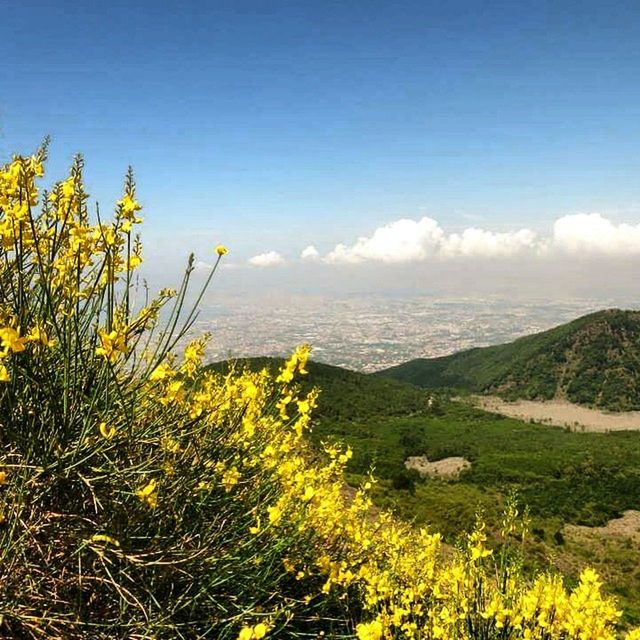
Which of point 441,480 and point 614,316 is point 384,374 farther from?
point 441,480

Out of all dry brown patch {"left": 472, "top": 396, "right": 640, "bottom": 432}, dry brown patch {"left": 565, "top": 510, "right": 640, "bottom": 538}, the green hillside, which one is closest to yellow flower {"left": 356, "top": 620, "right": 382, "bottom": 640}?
dry brown patch {"left": 565, "top": 510, "right": 640, "bottom": 538}

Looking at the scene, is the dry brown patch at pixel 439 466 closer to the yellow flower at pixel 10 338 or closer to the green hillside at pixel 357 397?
the green hillside at pixel 357 397

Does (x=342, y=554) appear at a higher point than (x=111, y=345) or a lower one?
lower

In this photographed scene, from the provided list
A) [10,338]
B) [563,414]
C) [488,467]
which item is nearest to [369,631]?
[10,338]

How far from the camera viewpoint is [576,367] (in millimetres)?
145750

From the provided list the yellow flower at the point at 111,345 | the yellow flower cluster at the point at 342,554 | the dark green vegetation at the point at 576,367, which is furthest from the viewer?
the dark green vegetation at the point at 576,367

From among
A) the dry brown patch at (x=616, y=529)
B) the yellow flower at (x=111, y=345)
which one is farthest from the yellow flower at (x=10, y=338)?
the dry brown patch at (x=616, y=529)

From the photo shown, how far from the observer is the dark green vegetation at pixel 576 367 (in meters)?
135

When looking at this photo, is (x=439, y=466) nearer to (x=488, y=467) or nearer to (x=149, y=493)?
(x=488, y=467)

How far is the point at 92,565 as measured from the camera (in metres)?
2.90

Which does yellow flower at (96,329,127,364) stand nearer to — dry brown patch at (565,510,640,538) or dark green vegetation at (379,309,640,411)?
dry brown patch at (565,510,640,538)

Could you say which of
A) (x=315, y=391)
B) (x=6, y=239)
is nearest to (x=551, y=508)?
(x=315, y=391)

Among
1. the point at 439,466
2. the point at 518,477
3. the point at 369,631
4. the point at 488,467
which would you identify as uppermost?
the point at 369,631

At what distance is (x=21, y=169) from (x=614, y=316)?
18434 cm
